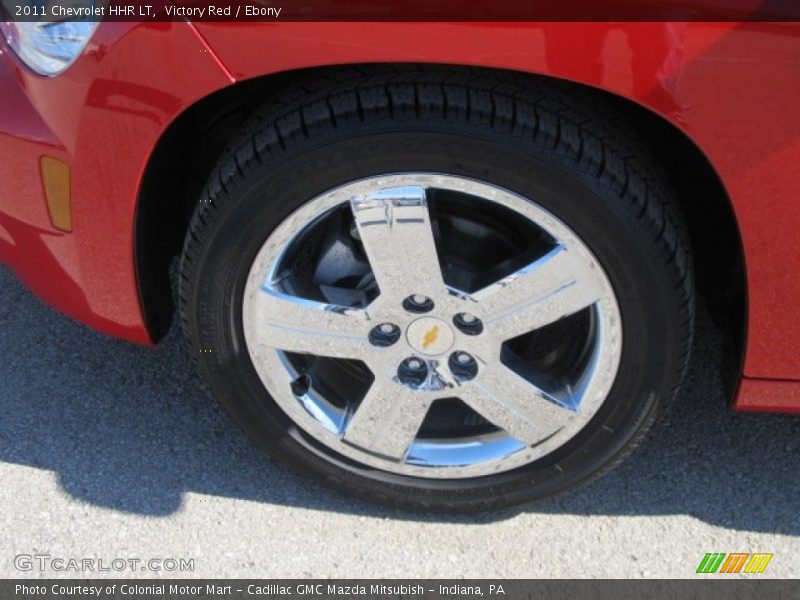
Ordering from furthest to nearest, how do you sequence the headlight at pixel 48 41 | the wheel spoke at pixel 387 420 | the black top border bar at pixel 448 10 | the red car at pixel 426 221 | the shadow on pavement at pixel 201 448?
the shadow on pavement at pixel 201 448 → the wheel spoke at pixel 387 420 → the headlight at pixel 48 41 → the red car at pixel 426 221 → the black top border bar at pixel 448 10

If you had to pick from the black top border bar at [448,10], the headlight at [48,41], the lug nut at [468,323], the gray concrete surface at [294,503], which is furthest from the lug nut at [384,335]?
the headlight at [48,41]

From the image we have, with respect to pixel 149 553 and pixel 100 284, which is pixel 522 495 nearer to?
pixel 149 553

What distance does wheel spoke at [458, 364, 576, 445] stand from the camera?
1.94 meters

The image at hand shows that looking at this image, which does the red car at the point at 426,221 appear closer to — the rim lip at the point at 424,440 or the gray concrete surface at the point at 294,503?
the rim lip at the point at 424,440

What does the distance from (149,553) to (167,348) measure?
0.61 m

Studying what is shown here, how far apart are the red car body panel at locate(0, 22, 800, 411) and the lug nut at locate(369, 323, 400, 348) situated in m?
0.49

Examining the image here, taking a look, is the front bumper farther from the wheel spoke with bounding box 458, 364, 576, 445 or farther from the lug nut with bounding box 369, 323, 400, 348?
the wheel spoke with bounding box 458, 364, 576, 445

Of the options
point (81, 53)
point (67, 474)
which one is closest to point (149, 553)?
point (67, 474)

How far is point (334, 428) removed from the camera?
204 centimetres

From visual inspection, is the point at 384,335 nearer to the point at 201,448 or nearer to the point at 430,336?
the point at 430,336

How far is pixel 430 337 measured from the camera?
1.90 meters

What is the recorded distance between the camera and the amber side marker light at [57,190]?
1848 mm

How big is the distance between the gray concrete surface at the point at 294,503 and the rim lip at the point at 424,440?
0.57ft

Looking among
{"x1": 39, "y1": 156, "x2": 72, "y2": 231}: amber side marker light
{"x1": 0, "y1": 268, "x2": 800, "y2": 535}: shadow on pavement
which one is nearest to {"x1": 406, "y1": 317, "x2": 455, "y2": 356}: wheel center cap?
{"x1": 0, "y1": 268, "x2": 800, "y2": 535}: shadow on pavement
